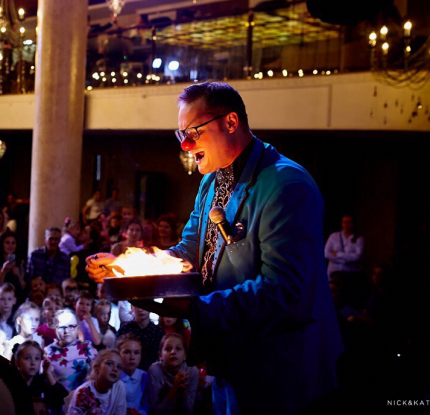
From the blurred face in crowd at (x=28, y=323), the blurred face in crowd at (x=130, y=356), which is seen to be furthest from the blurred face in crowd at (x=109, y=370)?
the blurred face in crowd at (x=28, y=323)

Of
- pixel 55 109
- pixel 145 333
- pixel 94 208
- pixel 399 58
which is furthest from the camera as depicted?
pixel 94 208

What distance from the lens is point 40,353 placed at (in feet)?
15.1

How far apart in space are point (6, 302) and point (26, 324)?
1.18 feet

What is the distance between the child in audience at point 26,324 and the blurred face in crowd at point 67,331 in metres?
0.43

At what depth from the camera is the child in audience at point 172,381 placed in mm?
4672

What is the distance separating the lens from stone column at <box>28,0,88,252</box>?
32.1 ft

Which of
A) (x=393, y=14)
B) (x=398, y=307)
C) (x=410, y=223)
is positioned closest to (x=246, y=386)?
(x=398, y=307)

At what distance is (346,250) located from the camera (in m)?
8.76

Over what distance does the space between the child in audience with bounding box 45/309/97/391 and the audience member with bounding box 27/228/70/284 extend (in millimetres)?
2362

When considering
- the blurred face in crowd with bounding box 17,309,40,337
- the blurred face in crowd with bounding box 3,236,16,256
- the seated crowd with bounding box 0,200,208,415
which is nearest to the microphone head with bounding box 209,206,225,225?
the seated crowd with bounding box 0,200,208,415

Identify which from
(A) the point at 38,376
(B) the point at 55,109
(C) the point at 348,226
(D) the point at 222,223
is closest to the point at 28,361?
(A) the point at 38,376

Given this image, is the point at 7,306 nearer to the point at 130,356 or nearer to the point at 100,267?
the point at 130,356

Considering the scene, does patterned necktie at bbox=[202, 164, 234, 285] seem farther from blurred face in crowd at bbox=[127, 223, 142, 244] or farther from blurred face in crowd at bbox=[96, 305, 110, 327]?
blurred face in crowd at bbox=[127, 223, 142, 244]

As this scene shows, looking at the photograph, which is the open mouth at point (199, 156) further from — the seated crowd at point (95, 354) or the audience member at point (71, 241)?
the audience member at point (71, 241)
